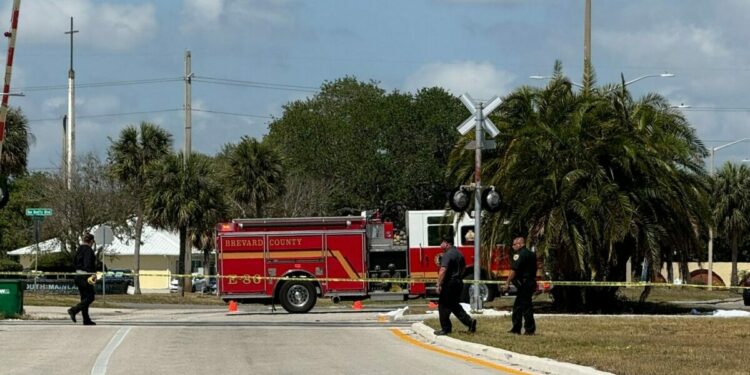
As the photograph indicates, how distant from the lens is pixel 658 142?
28312 millimetres

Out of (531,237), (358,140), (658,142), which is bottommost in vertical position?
(531,237)

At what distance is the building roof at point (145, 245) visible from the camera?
6819 centimetres

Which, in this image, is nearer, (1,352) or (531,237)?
(1,352)

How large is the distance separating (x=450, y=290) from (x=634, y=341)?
3020 millimetres

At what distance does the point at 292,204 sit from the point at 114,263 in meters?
Result: 14.6

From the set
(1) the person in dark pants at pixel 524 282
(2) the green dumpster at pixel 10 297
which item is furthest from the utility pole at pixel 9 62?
(1) the person in dark pants at pixel 524 282

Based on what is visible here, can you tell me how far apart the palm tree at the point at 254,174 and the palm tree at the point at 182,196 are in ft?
3.28

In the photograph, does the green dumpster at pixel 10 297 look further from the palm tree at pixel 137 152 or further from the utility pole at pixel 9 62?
the palm tree at pixel 137 152

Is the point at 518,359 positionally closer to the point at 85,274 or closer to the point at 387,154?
the point at 85,274

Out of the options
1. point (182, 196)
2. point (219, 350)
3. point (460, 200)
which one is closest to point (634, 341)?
point (219, 350)

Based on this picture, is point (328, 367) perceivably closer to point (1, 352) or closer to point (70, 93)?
point (1, 352)

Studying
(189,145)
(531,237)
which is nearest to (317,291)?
(531,237)

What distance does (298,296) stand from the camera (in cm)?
2998

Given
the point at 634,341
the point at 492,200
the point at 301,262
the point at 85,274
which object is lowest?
the point at 634,341
